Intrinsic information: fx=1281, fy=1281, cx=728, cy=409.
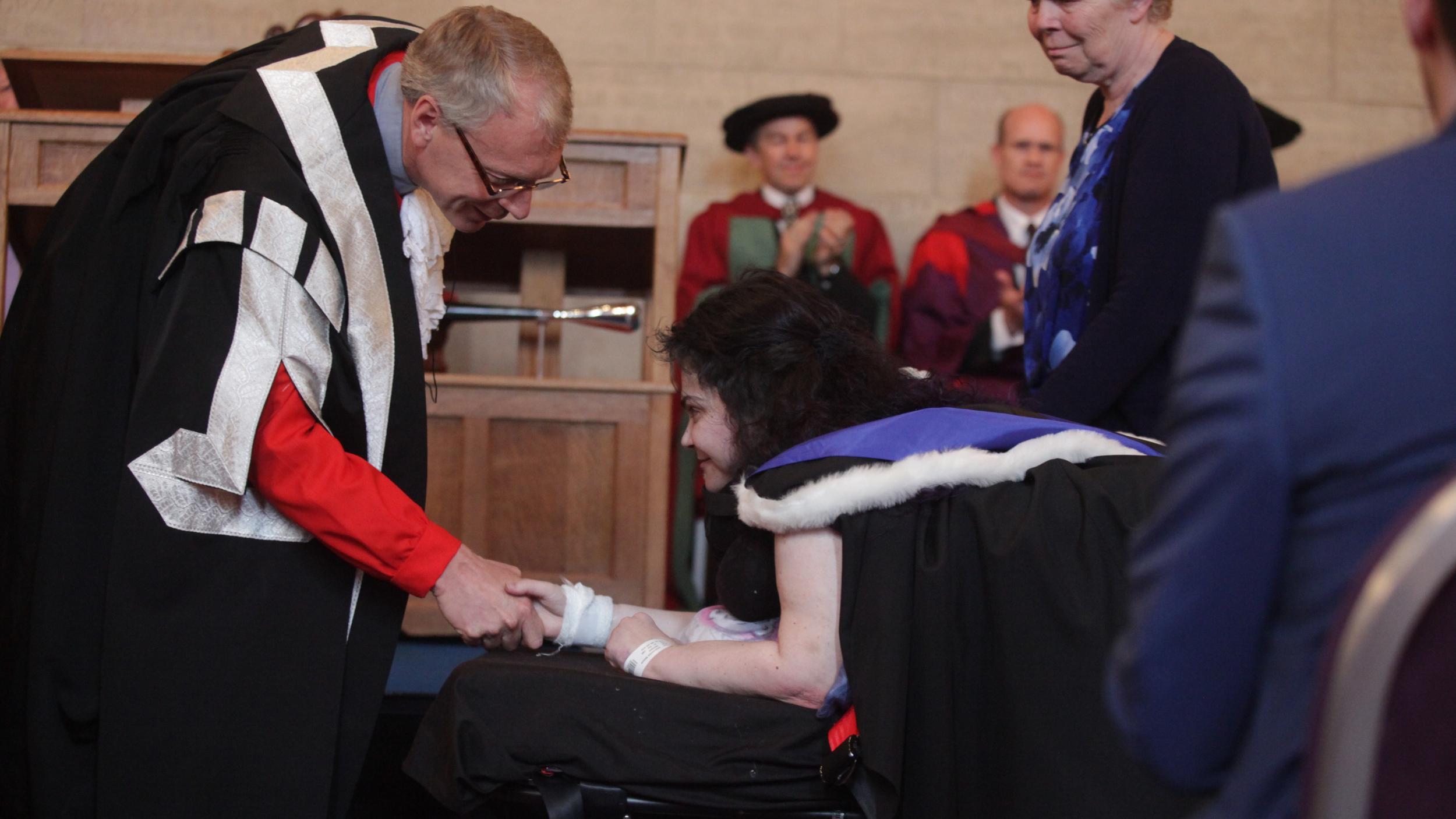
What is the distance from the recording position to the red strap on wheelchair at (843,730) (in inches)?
60.2

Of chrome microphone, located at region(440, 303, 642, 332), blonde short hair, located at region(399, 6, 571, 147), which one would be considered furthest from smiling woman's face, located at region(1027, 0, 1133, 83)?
chrome microphone, located at region(440, 303, 642, 332)

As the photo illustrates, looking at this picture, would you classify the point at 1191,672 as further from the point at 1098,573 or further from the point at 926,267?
the point at 926,267

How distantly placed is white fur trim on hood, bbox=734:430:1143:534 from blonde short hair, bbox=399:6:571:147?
0.71 metres

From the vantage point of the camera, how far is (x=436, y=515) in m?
3.33

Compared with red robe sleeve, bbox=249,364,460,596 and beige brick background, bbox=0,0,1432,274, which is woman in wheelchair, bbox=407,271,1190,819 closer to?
red robe sleeve, bbox=249,364,460,596

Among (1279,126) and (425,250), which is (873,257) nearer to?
(1279,126)

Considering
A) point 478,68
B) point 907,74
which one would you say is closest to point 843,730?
point 478,68

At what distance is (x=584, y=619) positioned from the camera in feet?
6.60

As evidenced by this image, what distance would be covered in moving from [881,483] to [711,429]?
0.37 metres

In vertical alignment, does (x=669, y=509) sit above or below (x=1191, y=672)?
below

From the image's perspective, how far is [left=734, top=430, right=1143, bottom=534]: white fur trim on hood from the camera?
1.54 metres

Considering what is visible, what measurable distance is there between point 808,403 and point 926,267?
265cm

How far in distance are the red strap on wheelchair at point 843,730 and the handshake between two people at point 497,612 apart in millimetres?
358

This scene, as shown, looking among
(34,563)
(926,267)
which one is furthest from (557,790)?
(926,267)
